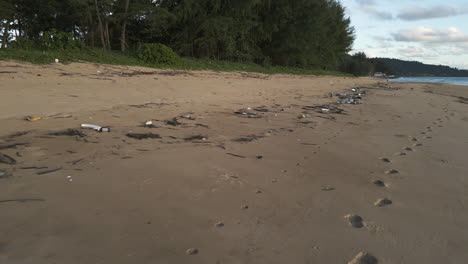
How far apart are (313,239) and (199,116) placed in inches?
114

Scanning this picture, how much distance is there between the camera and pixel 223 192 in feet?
5.79

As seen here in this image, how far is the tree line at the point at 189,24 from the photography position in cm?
1500

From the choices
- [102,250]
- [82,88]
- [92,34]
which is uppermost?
[92,34]

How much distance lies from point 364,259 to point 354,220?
32cm

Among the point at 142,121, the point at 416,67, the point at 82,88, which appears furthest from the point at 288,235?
A: the point at 416,67

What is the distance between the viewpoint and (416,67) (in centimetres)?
7581

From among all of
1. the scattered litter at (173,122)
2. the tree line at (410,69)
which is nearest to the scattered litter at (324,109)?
the scattered litter at (173,122)

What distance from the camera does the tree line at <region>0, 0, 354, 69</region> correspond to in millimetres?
15000

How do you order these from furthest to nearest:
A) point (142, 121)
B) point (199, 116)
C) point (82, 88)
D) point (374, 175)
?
point (82, 88) → point (199, 116) → point (142, 121) → point (374, 175)

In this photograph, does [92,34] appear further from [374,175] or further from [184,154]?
[374,175]

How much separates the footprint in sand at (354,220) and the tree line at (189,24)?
15037 millimetres

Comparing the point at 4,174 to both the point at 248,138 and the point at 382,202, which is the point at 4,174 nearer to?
the point at 248,138

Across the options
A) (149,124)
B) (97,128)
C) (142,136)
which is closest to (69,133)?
(97,128)

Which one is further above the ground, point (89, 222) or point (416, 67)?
point (416, 67)
